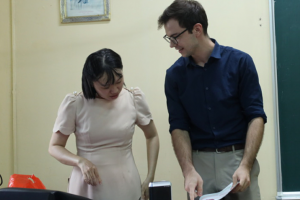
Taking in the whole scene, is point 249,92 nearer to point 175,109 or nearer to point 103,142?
point 175,109

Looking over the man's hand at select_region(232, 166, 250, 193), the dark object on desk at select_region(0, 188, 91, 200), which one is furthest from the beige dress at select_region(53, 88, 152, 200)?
the dark object on desk at select_region(0, 188, 91, 200)

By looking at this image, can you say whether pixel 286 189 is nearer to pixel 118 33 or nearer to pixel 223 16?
pixel 223 16

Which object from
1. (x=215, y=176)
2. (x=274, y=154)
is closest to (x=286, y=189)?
(x=274, y=154)

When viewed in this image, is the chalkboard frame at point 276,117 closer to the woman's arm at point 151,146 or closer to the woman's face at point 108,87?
the woman's arm at point 151,146

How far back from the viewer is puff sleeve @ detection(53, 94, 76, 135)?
62.7 inches

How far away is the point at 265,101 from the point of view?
228 cm

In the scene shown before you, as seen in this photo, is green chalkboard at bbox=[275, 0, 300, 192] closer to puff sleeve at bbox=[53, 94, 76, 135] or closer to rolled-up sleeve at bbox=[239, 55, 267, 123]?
rolled-up sleeve at bbox=[239, 55, 267, 123]

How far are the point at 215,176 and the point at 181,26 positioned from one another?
0.76m

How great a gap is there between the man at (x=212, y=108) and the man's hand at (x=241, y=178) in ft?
0.28

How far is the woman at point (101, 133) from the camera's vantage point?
1.55 meters


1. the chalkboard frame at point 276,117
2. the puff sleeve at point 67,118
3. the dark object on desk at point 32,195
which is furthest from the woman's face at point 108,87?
the chalkboard frame at point 276,117

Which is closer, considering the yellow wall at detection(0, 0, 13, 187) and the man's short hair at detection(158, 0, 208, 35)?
the man's short hair at detection(158, 0, 208, 35)

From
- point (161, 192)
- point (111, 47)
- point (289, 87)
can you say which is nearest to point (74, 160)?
point (161, 192)

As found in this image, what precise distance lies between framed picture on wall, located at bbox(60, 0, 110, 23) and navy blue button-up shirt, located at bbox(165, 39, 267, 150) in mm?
1047
